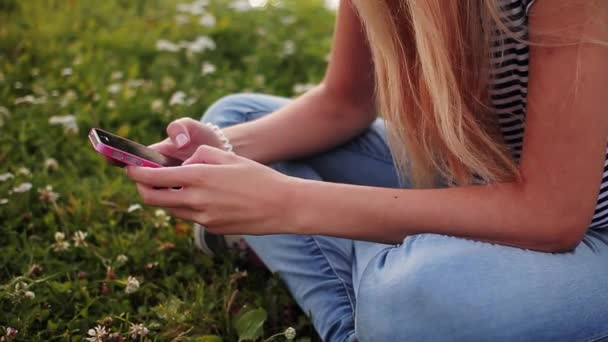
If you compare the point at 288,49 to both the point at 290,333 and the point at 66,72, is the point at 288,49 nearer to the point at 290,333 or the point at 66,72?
the point at 66,72

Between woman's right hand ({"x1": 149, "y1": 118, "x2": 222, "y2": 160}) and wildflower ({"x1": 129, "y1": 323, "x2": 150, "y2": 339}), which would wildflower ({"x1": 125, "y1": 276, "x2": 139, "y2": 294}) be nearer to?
wildflower ({"x1": 129, "y1": 323, "x2": 150, "y2": 339})

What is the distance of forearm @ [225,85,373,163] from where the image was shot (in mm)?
1539

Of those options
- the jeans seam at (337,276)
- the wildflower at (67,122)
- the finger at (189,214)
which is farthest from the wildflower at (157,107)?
the finger at (189,214)

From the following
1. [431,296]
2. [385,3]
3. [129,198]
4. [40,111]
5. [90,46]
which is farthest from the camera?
[90,46]

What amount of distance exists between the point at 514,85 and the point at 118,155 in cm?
63

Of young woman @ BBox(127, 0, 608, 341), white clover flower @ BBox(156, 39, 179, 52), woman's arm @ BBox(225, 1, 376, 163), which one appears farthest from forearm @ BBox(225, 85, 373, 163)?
white clover flower @ BBox(156, 39, 179, 52)

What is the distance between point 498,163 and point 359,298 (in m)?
0.31

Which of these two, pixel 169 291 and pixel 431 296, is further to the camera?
pixel 169 291

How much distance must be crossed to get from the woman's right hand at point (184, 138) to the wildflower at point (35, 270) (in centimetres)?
36

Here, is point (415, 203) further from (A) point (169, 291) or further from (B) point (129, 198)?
(B) point (129, 198)

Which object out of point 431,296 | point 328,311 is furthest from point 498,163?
point 328,311

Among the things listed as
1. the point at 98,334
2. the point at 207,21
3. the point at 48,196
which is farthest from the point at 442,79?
the point at 207,21

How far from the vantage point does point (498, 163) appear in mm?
1226

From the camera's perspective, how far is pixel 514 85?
3.90ft
